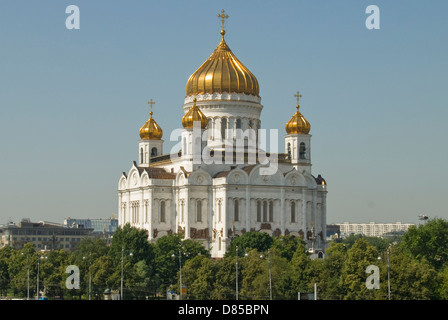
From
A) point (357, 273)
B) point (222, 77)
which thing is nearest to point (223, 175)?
point (222, 77)

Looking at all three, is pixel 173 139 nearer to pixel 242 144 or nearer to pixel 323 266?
pixel 242 144

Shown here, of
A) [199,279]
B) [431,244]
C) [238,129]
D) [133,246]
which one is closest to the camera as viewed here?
[199,279]

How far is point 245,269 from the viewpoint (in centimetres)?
6512

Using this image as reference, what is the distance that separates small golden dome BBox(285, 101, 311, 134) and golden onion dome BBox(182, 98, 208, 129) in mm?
10094

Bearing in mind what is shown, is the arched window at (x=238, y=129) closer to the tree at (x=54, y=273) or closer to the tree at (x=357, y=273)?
the tree at (x=54, y=273)

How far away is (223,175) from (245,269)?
27491mm

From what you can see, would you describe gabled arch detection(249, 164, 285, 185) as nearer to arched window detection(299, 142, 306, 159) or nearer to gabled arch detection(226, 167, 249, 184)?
gabled arch detection(226, 167, 249, 184)

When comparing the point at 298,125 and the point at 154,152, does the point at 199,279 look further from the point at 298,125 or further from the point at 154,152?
the point at 154,152

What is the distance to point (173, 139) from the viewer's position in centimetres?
9762

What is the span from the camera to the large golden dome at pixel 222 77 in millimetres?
96500

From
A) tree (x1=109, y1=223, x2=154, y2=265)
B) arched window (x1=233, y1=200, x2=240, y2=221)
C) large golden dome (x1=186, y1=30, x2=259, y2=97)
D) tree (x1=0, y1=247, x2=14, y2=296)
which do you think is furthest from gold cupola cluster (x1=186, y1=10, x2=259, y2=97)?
tree (x1=0, y1=247, x2=14, y2=296)

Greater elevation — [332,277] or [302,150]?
[302,150]

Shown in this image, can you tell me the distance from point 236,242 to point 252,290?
22.4 metres
